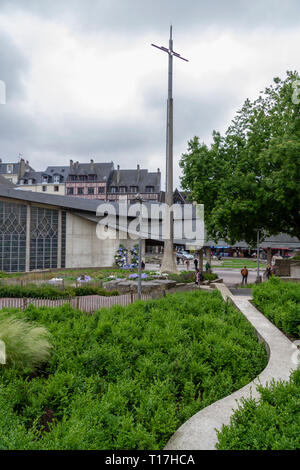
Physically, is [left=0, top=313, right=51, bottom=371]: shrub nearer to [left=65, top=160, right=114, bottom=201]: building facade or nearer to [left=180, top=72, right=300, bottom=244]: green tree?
[left=180, top=72, right=300, bottom=244]: green tree

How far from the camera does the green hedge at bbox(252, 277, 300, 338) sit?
29.1 ft

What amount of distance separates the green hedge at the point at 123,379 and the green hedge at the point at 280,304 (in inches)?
36.3

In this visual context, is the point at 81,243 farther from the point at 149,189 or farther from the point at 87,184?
the point at 87,184

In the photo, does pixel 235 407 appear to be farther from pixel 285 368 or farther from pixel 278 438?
pixel 285 368

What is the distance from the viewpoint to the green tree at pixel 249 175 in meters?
20.0

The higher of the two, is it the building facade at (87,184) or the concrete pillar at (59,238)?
the building facade at (87,184)

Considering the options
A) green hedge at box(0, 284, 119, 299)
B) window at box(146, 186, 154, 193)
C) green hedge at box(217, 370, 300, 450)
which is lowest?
green hedge at box(0, 284, 119, 299)

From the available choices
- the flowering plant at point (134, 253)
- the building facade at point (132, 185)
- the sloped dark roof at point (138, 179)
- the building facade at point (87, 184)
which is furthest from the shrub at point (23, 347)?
the building facade at point (87, 184)

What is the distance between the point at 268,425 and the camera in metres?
4.16

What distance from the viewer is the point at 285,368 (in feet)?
21.5

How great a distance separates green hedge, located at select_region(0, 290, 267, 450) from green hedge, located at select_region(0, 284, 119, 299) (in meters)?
6.61

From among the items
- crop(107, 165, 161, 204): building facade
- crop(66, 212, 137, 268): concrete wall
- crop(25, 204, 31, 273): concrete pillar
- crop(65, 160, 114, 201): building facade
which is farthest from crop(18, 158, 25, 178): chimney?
crop(66, 212, 137, 268): concrete wall

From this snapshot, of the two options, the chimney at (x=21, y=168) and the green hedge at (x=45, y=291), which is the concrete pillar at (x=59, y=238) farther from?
the chimney at (x=21, y=168)
